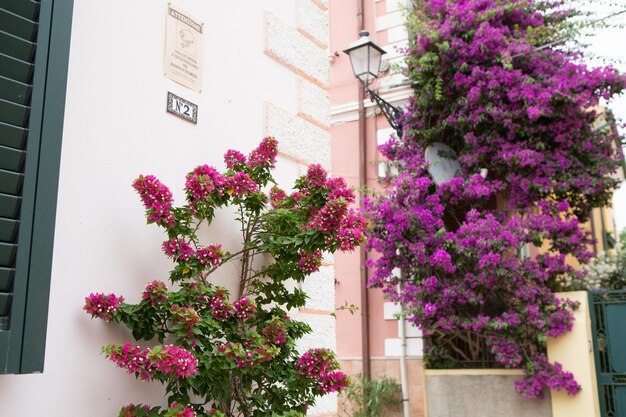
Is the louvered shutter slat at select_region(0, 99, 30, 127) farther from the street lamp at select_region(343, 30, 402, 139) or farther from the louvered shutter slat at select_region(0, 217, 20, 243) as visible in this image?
the street lamp at select_region(343, 30, 402, 139)

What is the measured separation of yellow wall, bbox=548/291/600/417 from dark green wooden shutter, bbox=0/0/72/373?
18.6ft

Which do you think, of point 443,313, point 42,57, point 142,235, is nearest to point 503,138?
point 443,313

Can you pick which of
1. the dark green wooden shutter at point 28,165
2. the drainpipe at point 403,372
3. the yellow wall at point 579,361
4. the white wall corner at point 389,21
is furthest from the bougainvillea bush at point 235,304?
the white wall corner at point 389,21

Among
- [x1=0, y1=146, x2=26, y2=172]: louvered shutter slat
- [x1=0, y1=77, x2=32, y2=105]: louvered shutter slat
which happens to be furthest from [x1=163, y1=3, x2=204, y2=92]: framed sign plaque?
[x1=0, y1=146, x2=26, y2=172]: louvered shutter slat

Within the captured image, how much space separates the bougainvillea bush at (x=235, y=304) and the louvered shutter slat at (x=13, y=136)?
0.48 m

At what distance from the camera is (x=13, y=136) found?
2074 mm

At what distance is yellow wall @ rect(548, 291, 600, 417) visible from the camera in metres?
6.27

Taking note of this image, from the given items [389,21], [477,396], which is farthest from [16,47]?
[389,21]

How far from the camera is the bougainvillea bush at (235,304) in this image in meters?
2.40

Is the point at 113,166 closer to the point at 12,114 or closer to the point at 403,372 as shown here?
the point at 12,114

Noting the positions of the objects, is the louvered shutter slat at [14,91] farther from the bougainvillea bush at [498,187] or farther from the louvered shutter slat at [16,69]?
the bougainvillea bush at [498,187]

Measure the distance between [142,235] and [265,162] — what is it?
656 millimetres

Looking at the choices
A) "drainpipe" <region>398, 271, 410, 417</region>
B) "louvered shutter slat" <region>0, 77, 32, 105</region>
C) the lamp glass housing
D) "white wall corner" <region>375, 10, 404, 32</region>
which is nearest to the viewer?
"louvered shutter slat" <region>0, 77, 32, 105</region>

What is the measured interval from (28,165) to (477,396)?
20.0ft
